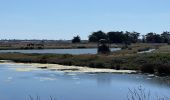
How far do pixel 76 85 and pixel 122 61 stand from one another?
583 inches

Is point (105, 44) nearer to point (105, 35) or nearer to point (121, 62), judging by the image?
point (121, 62)

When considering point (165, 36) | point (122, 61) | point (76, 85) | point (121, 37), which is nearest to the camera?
point (76, 85)

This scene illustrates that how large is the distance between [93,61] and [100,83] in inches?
578

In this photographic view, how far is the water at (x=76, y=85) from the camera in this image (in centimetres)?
2267

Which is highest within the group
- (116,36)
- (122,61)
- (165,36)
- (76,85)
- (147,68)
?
(116,36)

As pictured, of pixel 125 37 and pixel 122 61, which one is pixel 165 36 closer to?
pixel 125 37

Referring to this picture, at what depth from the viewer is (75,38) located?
140 meters

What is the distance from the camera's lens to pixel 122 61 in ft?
136

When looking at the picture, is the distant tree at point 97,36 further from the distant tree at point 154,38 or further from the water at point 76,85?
the water at point 76,85

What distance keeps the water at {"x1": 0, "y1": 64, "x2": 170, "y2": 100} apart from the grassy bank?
2902mm

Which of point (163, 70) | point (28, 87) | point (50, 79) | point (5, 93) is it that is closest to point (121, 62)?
point (163, 70)

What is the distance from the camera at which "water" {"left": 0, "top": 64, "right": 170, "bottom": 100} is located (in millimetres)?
22672

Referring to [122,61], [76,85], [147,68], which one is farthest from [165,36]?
[76,85]

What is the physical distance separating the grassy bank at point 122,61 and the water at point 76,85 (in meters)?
2.90
